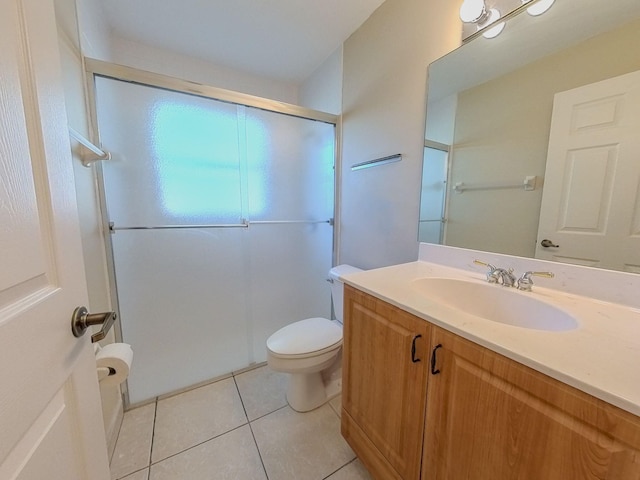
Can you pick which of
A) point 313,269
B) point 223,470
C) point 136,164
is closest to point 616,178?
point 313,269

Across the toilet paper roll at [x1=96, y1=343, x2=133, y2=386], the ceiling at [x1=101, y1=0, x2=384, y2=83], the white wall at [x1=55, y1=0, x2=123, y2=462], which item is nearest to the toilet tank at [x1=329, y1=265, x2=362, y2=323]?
the toilet paper roll at [x1=96, y1=343, x2=133, y2=386]

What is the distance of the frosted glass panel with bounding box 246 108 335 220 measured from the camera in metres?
1.72

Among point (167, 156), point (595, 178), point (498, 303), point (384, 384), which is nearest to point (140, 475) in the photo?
point (384, 384)

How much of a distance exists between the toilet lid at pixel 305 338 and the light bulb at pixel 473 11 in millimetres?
1616

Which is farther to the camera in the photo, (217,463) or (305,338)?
(305,338)

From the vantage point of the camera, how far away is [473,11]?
Result: 101 cm

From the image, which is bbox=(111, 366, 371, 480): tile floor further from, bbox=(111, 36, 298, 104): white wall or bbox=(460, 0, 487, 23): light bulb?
bbox=(111, 36, 298, 104): white wall

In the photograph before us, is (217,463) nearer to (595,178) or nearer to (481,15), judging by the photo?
(595,178)

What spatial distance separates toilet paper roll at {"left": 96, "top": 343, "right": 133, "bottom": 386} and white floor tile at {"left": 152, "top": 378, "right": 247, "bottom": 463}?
0.62 m

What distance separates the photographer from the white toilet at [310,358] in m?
1.31

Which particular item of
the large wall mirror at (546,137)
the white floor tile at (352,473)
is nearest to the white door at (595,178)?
the large wall mirror at (546,137)

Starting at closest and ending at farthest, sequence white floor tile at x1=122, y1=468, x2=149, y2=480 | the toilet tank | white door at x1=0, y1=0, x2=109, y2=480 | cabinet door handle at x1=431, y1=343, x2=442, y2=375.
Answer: white door at x1=0, y1=0, x2=109, y2=480 → cabinet door handle at x1=431, y1=343, x2=442, y2=375 → white floor tile at x1=122, y1=468, x2=149, y2=480 → the toilet tank

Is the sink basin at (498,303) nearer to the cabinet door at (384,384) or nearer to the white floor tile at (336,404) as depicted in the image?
the cabinet door at (384,384)

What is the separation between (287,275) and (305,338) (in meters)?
0.63
